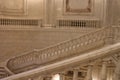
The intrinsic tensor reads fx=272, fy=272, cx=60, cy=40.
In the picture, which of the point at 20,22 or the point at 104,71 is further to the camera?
the point at 20,22

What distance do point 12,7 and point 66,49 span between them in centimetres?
466

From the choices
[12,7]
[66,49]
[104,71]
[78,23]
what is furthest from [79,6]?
[104,71]

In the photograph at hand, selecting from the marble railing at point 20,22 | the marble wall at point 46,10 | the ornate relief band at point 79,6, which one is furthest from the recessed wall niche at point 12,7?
the ornate relief band at point 79,6

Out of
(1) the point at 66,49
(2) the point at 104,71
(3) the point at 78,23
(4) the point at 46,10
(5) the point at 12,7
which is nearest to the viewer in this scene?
(2) the point at 104,71

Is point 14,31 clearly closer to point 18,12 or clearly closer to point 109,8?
point 18,12

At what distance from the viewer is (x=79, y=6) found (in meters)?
13.2

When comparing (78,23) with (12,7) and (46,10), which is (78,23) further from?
(12,7)

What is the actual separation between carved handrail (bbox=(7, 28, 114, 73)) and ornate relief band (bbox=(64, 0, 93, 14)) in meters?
3.59

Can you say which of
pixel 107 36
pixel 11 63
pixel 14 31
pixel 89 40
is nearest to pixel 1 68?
pixel 11 63

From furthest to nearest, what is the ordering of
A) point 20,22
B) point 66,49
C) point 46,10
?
point 46,10, point 20,22, point 66,49

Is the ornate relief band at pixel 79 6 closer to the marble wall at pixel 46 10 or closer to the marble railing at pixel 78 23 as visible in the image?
the marble wall at pixel 46 10

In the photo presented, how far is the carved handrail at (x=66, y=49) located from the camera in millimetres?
9562

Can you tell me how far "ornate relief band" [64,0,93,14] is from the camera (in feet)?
43.2

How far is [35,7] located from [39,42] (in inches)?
82.6
